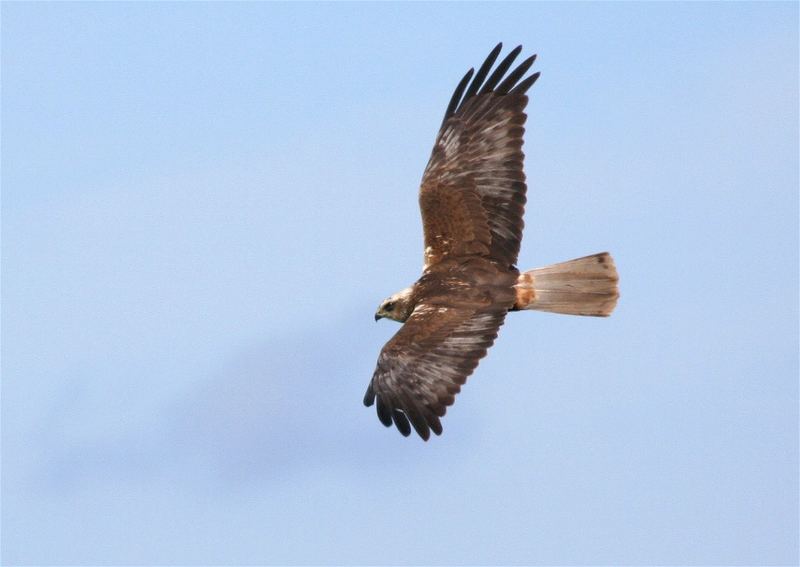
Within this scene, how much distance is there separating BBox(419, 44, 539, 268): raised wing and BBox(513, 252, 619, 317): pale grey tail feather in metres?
0.39

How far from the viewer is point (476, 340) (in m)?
15.0

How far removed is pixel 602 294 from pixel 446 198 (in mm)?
1868

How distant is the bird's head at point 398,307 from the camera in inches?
627

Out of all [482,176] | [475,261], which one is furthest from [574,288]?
[482,176]

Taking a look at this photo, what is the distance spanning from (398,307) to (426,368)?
139 cm

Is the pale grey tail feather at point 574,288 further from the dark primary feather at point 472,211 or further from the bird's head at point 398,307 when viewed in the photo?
the bird's head at point 398,307

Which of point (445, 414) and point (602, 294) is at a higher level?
point (602, 294)

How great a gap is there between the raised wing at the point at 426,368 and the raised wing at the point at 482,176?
0.95 metres

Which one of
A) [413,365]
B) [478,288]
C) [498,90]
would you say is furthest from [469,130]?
[413,365]

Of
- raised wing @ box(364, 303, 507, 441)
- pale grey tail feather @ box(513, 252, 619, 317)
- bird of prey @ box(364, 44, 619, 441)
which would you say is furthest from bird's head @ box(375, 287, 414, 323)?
pale grey tail feather @ box(513, 252, 619, 317)

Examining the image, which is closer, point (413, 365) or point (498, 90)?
point (413, 365)

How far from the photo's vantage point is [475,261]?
15.8m

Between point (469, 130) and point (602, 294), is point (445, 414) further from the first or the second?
point (469, 130)

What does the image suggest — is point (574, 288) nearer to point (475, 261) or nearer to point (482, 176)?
point (475, 261)
